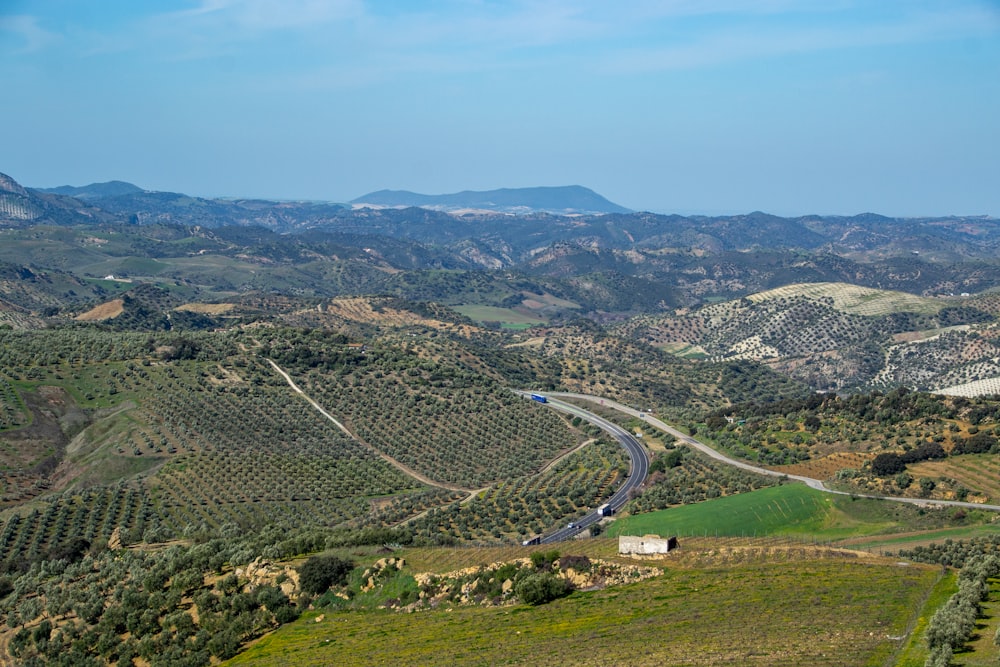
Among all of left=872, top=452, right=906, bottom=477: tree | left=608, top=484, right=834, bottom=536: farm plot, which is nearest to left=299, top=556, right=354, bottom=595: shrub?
left=608, top=484, right=834, bottom=536: farm plot

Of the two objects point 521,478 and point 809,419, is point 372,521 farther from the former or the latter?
point 809,419

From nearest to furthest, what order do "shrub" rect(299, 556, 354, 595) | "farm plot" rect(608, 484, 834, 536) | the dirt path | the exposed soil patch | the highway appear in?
1. "shrub" rect(299, 556, 354, 595)
2. "farm plot" rect(608, 484, 834, 536)
3. the highway
4. the exposed soil patch
5. the dirt path

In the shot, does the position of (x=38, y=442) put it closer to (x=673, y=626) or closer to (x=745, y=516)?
(x=745, y=516)

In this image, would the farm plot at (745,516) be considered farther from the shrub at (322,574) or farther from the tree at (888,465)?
the shrub at (322,574)

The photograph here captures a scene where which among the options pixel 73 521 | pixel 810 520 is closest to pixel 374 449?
pixel 73 521

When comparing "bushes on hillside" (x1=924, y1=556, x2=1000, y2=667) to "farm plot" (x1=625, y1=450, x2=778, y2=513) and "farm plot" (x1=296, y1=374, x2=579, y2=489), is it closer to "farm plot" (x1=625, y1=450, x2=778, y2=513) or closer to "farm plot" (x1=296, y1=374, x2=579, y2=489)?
"farm plot" (x1=625, y1=450, x2=778, y2=513)
